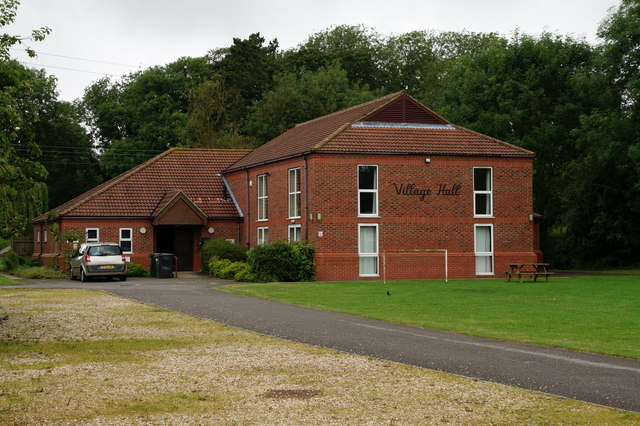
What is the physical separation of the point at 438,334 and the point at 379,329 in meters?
1.35

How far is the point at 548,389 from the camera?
1059 centimetres

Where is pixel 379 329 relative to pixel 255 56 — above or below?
below

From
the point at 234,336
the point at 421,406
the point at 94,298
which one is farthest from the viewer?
the point at 94,298

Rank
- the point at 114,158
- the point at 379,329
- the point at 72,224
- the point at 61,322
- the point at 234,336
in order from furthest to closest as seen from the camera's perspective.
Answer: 1. the point at 114,158
2. the point at 72,224
3. the point at 61,322
4. the point at 379,329
5. the point at 234,336

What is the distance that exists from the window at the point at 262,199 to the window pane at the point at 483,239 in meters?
10.3

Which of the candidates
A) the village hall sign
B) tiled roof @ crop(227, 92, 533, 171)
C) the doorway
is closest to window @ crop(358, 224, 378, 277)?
the village hall sign

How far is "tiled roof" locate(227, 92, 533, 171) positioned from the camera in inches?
1544

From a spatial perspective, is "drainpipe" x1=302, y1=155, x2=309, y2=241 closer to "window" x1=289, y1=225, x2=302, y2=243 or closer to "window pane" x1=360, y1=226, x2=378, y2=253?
"window" x1=289, y1=225, x2=302, y2=243

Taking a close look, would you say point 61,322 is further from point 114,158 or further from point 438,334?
point 114,158

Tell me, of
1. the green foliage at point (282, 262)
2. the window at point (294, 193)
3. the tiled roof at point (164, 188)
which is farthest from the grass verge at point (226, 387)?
the tiled roof at point (164, 188)

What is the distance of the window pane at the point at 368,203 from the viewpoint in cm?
3900

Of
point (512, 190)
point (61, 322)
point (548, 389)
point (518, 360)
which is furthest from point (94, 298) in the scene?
point (512, 190)

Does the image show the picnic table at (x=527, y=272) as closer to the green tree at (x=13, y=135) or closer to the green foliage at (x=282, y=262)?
the green foliage at (x=282, y=262)

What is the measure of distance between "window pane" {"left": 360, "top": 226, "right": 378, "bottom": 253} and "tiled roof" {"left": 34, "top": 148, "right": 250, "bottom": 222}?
34.2 ft
